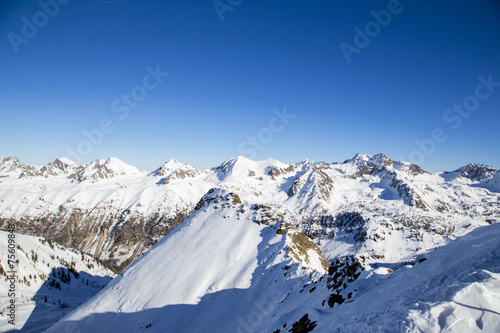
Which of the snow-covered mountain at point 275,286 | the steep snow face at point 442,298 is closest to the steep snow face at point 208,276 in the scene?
the snow-covered mountain at point 275,286

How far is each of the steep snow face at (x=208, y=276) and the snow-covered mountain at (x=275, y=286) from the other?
9.9 inches

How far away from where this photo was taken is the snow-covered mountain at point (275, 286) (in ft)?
36.6

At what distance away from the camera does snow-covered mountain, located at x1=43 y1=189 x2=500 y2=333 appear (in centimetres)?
1116

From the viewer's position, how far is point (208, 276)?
5522cm

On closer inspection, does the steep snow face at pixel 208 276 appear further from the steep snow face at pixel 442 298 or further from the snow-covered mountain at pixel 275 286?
the steep snow face at pixel 442 298

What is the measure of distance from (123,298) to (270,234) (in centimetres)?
3957

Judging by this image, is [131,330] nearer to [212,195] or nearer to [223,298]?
[223,298]

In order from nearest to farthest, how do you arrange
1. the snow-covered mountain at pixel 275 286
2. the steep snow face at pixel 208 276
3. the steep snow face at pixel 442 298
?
1. the steep snow face at pixel 442 298
2. the snow-covered mountain at pixel 275 286
3. the steep snow face at pixel 208 276

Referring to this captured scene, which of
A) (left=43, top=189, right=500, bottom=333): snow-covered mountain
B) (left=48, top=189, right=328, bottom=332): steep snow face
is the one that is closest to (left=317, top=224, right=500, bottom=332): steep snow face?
(left=43, top=189, right=500, bottom=333): snow-covered mountain

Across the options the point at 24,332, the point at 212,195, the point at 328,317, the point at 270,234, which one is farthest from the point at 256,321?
the point at 24,332

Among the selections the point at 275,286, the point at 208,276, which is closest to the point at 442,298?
the point at 275,286

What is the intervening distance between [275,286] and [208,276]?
1895 centimetres

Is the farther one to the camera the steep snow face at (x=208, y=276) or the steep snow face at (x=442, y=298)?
the steep snow face at (x=208, y=276)

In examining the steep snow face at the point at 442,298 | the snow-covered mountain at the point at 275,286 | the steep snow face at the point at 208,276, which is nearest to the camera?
the steep snow face at the point at 442,298
